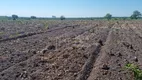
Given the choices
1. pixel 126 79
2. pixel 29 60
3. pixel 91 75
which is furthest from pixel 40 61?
pixel 126 79

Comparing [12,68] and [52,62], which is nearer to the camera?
[12,68]

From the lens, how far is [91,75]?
11.6m

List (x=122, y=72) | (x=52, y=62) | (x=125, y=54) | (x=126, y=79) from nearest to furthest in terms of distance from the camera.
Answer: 1. (x=126, y=79)
2. (x=122, y=72)
3. (x=52, y=62)
4. (x=125, y=54)

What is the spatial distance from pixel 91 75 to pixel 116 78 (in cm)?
99

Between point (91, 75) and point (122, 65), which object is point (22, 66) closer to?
point (91, 75)

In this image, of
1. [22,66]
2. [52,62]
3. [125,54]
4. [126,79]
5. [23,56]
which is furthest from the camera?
[125,54]

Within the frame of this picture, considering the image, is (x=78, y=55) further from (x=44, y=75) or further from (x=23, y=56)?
(x=44, y=75)

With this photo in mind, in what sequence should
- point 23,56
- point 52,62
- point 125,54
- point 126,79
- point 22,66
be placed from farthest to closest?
point 125,54 < point 23,56 < point 52,62 < point 22,66 < point 126,79

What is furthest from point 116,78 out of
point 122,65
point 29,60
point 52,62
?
point 29,60

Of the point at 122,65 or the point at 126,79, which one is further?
the point at 122,65

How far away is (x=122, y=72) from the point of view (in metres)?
12.4

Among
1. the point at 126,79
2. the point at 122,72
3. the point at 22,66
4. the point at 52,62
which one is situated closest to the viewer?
the point at 126,79

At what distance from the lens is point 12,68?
1283cm

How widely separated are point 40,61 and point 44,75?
314 centimetres
